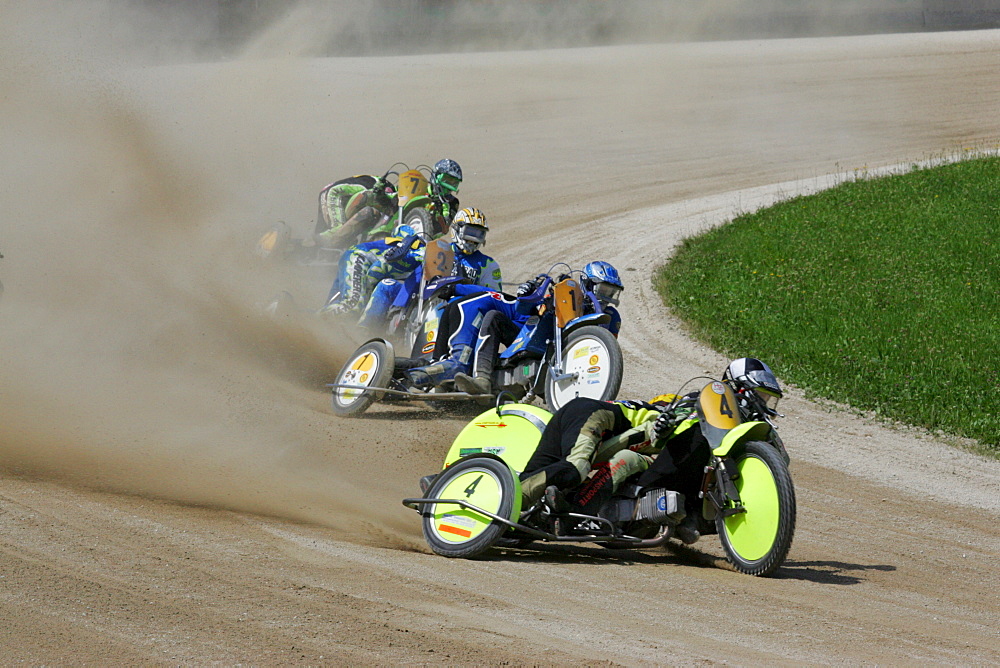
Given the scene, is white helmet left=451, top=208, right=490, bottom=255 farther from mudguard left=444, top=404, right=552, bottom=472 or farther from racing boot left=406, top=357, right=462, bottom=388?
mudguard left=444, top=404, right=552, bottom=472

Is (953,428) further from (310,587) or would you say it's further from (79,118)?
(79,118)

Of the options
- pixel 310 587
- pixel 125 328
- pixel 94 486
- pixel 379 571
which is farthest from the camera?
pixel 125 328

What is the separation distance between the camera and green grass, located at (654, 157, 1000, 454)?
48.2ft

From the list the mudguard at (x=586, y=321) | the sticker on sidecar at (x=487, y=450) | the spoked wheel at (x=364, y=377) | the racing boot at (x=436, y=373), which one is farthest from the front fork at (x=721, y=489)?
the spoked wheel at (x=364, y=377)

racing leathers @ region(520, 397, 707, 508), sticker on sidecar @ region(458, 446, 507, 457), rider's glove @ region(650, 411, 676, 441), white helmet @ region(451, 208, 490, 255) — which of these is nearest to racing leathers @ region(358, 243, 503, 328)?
white helmet @ region(451, 208, 490, 255)

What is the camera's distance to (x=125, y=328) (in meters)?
14.9

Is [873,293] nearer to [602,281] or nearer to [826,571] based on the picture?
[602,281]

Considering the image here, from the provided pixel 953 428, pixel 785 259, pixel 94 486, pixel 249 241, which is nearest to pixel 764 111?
pixel 785 259

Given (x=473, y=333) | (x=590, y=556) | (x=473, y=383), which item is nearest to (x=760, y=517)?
(x=590, y=556)

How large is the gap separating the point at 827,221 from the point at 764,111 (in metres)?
13.0

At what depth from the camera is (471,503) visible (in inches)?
324

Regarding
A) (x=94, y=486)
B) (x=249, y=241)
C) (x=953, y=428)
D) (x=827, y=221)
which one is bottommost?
(x=94, y=486)

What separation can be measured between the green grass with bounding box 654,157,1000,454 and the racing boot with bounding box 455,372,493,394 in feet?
16.0

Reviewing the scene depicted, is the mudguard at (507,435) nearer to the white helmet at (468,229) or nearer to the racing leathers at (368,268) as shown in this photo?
the white helmet at (468,229)
